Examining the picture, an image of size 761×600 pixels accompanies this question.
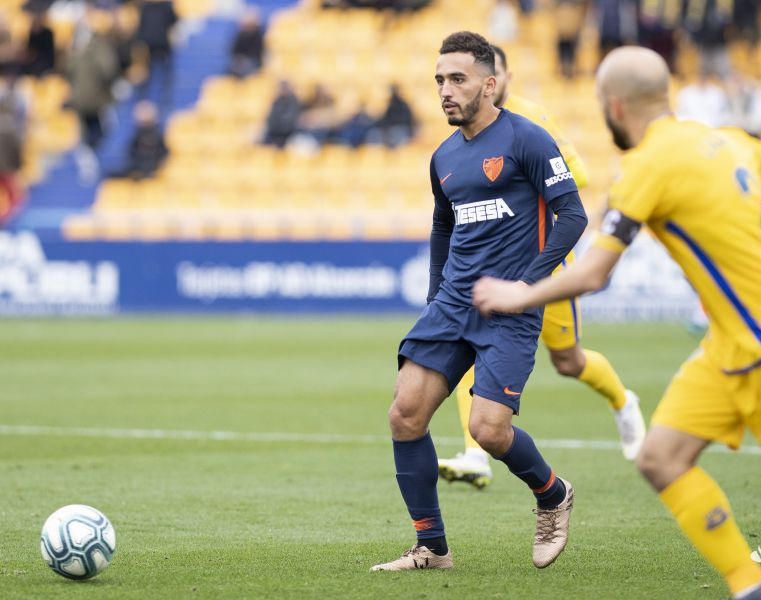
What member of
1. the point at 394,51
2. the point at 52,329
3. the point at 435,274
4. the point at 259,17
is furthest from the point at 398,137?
the point at 435,274

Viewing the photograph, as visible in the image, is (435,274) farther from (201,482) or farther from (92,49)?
(92,49)

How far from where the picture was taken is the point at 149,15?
2589cm

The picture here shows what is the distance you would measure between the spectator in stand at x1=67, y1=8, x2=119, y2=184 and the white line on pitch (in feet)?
49.3

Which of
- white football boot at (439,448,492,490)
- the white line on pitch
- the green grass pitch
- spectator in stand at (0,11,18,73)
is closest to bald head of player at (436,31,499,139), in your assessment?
the green grass pitch

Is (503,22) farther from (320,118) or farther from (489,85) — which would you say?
(489,85)

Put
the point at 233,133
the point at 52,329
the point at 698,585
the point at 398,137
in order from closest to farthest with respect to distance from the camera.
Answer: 1. the point at 698,585
2. the point at 52,329
3. the point at 398,137
4. the point at 233,133

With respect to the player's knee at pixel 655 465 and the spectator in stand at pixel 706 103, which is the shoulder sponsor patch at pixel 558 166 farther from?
the spectator in stand at pixel 706 103

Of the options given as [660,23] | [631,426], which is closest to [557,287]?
[631,426]

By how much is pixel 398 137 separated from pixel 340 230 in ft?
11.0

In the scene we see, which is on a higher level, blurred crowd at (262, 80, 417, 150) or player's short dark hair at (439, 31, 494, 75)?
player's short dark hair at (439, 31, 494, 75)

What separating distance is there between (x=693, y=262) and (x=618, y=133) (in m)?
0.51

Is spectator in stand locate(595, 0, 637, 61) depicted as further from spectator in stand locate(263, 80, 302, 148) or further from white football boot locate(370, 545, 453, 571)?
white football boot locate(370, 545, 453, 571)

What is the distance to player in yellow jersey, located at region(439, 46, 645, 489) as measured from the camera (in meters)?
7.77

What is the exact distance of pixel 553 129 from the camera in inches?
320
